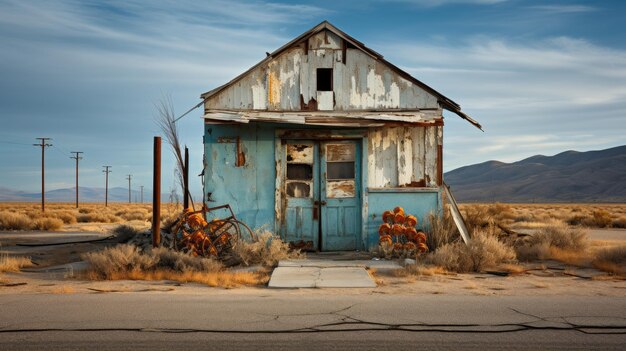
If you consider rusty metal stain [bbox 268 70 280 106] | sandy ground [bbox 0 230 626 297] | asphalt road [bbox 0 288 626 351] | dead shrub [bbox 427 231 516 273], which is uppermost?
rusty metal stain [bbox 268 70 280 106]

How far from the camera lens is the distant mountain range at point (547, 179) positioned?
124m

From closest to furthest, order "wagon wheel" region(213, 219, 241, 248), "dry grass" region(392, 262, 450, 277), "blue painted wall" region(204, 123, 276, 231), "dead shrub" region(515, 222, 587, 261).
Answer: "dry grass" region(392, 262, 450, 277), "wagon wheel" region(213, 219, 241, 248), "dead shrub" region(515, 222, 587, 261), "blue painted wall" region(204, 123, 276, 231)

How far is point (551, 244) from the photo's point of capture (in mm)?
14375

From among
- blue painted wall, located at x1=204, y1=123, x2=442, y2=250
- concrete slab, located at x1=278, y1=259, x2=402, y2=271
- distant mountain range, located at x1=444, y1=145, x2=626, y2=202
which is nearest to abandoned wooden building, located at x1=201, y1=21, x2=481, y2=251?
blue painted wall, located at x1=204, y1=123, x2=442, y2=250

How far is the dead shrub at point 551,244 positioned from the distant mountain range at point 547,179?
110 meters

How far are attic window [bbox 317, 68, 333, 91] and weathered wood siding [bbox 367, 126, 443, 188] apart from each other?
149cm

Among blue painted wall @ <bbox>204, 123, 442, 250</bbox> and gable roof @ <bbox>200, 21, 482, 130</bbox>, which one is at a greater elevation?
gable roof @ <bbox>200, 21, 482, 130</bbox>

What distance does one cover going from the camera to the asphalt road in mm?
5457

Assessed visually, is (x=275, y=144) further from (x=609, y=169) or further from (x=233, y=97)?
(x=609, y=169)

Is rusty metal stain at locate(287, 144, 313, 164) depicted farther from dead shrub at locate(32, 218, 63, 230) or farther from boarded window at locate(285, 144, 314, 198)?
dead shrub at locate(32, 218, 63, 230)

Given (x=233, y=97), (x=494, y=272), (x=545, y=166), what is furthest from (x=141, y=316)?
(x=545, y=166)

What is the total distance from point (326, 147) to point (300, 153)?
0.61 meters

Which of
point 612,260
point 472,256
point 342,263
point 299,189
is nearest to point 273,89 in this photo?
point 299,189

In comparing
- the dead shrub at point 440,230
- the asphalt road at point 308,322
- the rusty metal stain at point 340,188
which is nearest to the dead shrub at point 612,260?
the dead shrub at point 440,230
